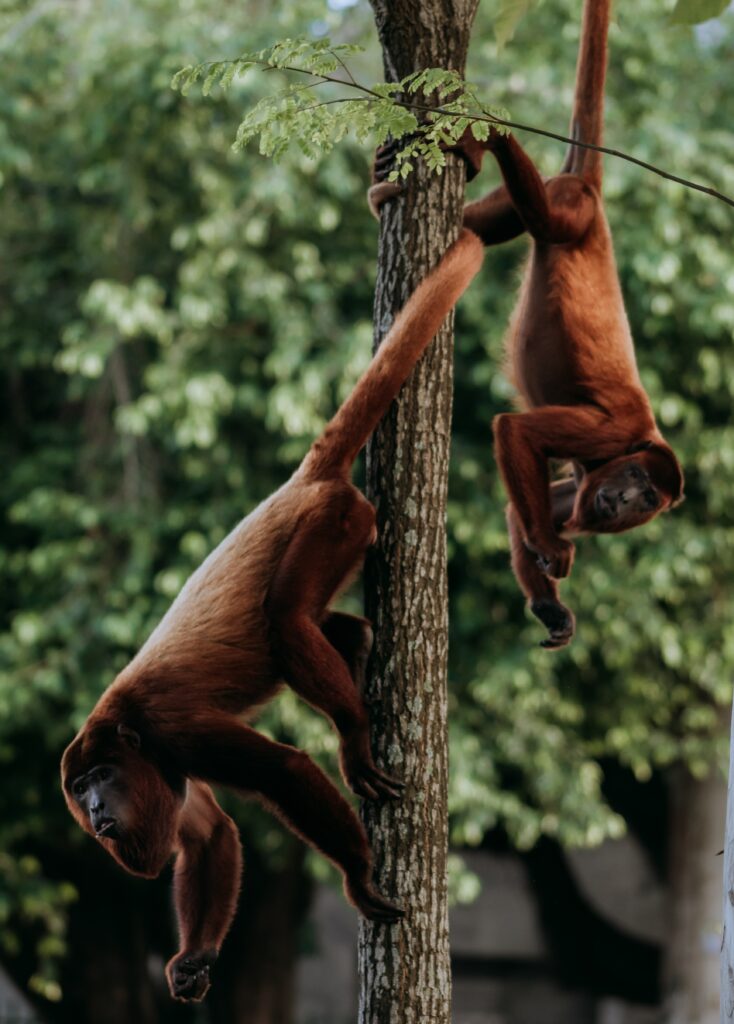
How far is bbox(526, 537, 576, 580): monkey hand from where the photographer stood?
3555mm

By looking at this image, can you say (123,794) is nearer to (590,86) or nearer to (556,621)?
(556,621)

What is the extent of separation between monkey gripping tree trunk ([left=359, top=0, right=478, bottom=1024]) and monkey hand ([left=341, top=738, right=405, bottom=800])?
4cm

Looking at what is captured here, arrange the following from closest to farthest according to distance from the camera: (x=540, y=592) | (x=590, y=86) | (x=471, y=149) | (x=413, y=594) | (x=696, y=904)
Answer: (x=413, y=594)
(x=471, y=149)
(x=540, y=592)
(x=590, y=86)
(x=696, y=904)

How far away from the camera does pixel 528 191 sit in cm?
361

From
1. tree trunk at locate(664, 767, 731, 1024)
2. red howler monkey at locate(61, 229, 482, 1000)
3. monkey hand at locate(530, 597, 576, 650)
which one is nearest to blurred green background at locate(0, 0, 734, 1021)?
tree trunk at locate(664, 767, 731, 1024)

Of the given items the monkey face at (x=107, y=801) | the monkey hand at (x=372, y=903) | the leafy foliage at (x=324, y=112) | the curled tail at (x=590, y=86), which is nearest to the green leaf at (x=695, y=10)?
the leafy foliage at (x=324, y=112)

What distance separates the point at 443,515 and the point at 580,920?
1010 cm

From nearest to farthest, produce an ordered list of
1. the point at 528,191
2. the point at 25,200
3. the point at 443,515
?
the point at 443,515
the point at 528,191
the point at 25,200

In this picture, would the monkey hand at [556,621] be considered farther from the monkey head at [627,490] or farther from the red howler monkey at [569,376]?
the monkey head at [627,490]

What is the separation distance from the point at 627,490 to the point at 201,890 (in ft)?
5.08

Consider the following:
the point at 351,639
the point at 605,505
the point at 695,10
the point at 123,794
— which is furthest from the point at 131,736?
the point at 695,10

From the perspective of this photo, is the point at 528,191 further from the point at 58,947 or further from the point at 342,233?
the point at 58,947

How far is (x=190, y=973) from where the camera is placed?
3.31 metres

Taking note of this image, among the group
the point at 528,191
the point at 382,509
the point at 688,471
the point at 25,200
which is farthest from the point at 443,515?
the point at 25,200
